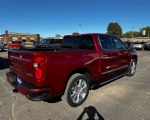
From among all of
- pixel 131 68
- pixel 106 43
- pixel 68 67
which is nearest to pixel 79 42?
pixel 106 43

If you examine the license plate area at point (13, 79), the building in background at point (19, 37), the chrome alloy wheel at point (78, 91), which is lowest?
the chrome alloy wheel at point (78, 91)

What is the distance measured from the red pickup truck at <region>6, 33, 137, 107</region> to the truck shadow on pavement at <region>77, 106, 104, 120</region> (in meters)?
0.36

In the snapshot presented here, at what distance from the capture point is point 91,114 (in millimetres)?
4508

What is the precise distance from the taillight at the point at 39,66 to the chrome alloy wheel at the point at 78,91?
1152 mm

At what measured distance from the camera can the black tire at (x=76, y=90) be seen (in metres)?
4.73

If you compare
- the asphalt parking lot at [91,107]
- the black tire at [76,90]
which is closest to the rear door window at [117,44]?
the asphalt parking lot at [91,107]

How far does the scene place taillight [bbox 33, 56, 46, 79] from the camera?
13.0 ft

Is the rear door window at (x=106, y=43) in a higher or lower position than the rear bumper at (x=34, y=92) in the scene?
higher

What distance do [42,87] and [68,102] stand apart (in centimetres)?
97

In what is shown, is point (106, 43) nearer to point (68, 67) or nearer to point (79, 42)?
point (79, 42)

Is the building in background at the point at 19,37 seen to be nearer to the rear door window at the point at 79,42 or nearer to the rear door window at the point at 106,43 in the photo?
the rear door window at the point at 79,42

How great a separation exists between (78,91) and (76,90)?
9cm

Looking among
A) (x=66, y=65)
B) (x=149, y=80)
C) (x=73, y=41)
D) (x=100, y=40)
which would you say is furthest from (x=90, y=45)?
(x=149, y=80)

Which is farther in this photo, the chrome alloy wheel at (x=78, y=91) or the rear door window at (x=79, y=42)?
the rear door window at (x=79, y=42)
